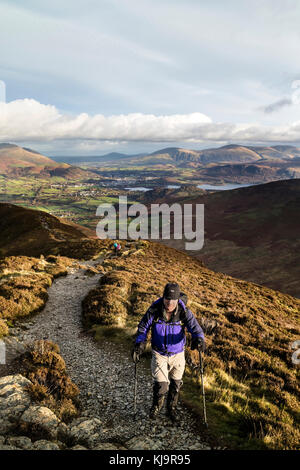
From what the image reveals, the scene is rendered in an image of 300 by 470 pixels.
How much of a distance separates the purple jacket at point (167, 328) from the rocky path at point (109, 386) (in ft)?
6.26

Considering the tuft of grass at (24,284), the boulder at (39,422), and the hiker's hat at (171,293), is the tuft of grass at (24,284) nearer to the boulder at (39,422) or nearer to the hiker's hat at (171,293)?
the boulder at (39,422)

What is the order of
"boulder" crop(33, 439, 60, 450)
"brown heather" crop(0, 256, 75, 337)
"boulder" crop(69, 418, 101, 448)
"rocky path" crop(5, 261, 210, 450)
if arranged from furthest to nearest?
"brown heather" crop(0, 256, 75, 337) → "rocky path" crop(5, 261, 210, 450) → "boulder" crop(69, 418, 101, 448) → "boulder" crop(33, 439, 60, 450)

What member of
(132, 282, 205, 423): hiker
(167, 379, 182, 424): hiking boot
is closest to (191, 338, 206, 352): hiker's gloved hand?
(132, 282, 205, 423): hiker

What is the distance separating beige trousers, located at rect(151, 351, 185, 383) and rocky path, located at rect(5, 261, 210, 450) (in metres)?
1.19

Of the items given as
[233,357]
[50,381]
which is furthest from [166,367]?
[233,357]

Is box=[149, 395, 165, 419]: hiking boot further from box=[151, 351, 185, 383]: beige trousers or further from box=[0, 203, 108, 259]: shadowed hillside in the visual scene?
box=[0, 203, 108, 259]: shadowed hillside

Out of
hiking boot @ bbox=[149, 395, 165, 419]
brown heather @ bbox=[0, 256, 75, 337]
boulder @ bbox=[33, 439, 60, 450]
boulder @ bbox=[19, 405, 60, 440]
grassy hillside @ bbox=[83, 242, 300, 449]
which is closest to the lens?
boulder @ bbox=[33, 439, 60, 450]

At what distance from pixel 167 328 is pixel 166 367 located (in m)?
1.04

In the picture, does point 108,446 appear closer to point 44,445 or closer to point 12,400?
point 44,445

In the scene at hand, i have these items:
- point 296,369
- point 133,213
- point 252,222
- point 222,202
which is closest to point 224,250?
point 252,222

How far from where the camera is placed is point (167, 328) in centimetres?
661

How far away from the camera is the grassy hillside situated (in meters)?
6.53

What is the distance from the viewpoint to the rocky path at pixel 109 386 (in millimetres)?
6191
